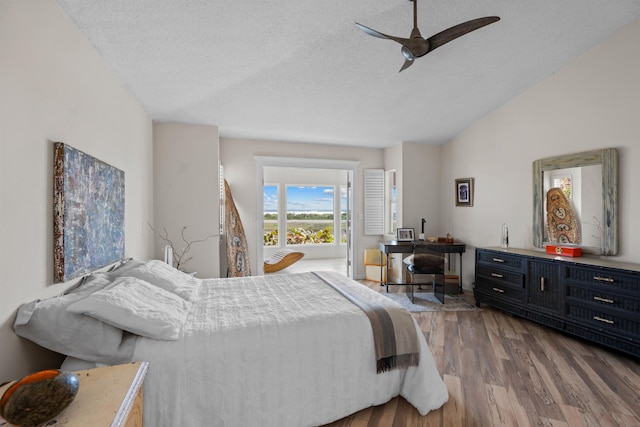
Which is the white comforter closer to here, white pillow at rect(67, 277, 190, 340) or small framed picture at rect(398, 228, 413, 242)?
white pillow at rect(67, 277, 190, 340)

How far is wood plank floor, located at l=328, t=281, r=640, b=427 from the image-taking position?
1869 millimetres

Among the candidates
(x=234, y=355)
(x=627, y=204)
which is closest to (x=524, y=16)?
(x=627, y=204)

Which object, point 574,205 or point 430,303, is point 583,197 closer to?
point 574,205

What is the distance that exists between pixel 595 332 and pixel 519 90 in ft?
9.20

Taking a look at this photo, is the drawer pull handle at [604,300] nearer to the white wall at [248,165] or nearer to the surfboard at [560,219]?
the surfboard at [560,219]

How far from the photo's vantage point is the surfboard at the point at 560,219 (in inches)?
132

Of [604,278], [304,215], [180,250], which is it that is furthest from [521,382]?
[304,215]

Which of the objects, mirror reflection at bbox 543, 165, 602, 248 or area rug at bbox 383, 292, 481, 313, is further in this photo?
area rug at bbox 383, 292, 481, 313

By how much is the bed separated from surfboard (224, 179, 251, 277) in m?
2.25

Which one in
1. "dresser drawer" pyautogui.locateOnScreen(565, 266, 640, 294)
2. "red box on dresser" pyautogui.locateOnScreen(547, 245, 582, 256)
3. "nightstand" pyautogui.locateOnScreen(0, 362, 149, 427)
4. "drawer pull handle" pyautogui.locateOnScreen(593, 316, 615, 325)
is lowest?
"drawer pull handle" pyautogui.locateOnScreen(593, 316, 615, 325)

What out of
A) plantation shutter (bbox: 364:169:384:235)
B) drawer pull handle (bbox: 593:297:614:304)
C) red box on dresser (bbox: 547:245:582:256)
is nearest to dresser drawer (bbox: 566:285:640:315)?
drawer pull handle (bbox: 593:297:614:304)

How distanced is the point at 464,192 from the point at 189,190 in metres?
4.02

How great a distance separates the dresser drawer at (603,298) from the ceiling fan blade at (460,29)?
245 centimetres

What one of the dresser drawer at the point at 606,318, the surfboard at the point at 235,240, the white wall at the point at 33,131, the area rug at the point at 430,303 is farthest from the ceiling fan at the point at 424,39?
the surfboard at the point at 235,240
